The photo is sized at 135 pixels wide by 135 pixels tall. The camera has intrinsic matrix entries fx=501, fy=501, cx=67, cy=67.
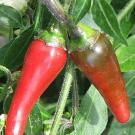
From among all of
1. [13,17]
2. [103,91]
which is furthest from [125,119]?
[13,17]

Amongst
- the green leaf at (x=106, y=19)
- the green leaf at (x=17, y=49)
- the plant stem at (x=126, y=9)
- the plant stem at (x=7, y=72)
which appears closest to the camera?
the green leaf at (x=106, y=19)

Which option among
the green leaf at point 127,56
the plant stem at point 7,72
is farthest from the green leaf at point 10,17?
the green leaf at point 127,56

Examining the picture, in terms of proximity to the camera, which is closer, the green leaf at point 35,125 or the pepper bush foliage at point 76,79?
the pepper bush foliage at point 76,79

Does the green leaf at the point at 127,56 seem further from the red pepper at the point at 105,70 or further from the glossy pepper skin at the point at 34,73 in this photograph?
the glossy pepper skin at the point at 34,73

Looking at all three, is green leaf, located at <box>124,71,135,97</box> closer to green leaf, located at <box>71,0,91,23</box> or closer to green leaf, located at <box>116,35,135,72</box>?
green leaf, located at <box>116,35,135,72</box>

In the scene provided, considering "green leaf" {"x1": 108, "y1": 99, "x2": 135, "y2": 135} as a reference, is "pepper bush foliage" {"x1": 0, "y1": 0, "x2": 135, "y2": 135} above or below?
above

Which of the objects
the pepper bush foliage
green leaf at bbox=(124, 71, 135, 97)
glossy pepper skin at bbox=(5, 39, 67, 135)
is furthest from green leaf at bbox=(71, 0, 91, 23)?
green leaf at bbox=(124, 71, 135, 97)

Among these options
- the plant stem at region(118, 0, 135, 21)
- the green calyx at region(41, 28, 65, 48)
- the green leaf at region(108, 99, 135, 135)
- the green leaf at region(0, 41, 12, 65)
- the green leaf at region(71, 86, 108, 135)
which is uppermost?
the green calyx at region(41, 28, 65, 48)
